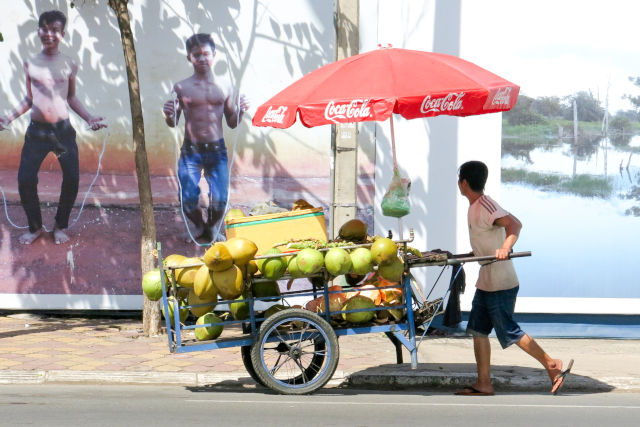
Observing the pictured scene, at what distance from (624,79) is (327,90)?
5.06 metres

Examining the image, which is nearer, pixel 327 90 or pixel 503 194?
pixel 327 90

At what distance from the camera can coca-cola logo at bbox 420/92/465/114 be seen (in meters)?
8.19

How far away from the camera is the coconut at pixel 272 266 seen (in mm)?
7996

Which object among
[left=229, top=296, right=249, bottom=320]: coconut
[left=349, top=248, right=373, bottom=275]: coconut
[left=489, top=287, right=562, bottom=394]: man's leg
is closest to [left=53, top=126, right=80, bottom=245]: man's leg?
[left=229, top=296, right=249, bottom=320]: coconut

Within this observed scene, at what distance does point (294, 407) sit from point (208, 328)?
105 cm

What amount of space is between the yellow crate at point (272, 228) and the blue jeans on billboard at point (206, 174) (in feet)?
13.2

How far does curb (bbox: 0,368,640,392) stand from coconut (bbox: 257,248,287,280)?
1.43 m

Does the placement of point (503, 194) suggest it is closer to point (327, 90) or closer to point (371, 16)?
point (371, 16)

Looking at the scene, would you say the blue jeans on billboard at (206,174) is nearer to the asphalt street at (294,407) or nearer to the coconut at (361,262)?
the asphalt street at (294,407)

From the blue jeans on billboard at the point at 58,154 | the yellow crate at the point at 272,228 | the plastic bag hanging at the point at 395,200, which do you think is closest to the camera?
the yellow crate at the point at 272,228

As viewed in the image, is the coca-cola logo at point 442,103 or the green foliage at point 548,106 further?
the green foliage at point 548,106

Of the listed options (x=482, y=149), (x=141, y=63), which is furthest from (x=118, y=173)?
(x=482, y=149)

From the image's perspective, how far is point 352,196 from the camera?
34.5 feet

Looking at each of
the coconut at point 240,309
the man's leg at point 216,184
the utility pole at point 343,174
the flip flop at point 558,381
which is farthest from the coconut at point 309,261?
the man's leg at point 216,184
